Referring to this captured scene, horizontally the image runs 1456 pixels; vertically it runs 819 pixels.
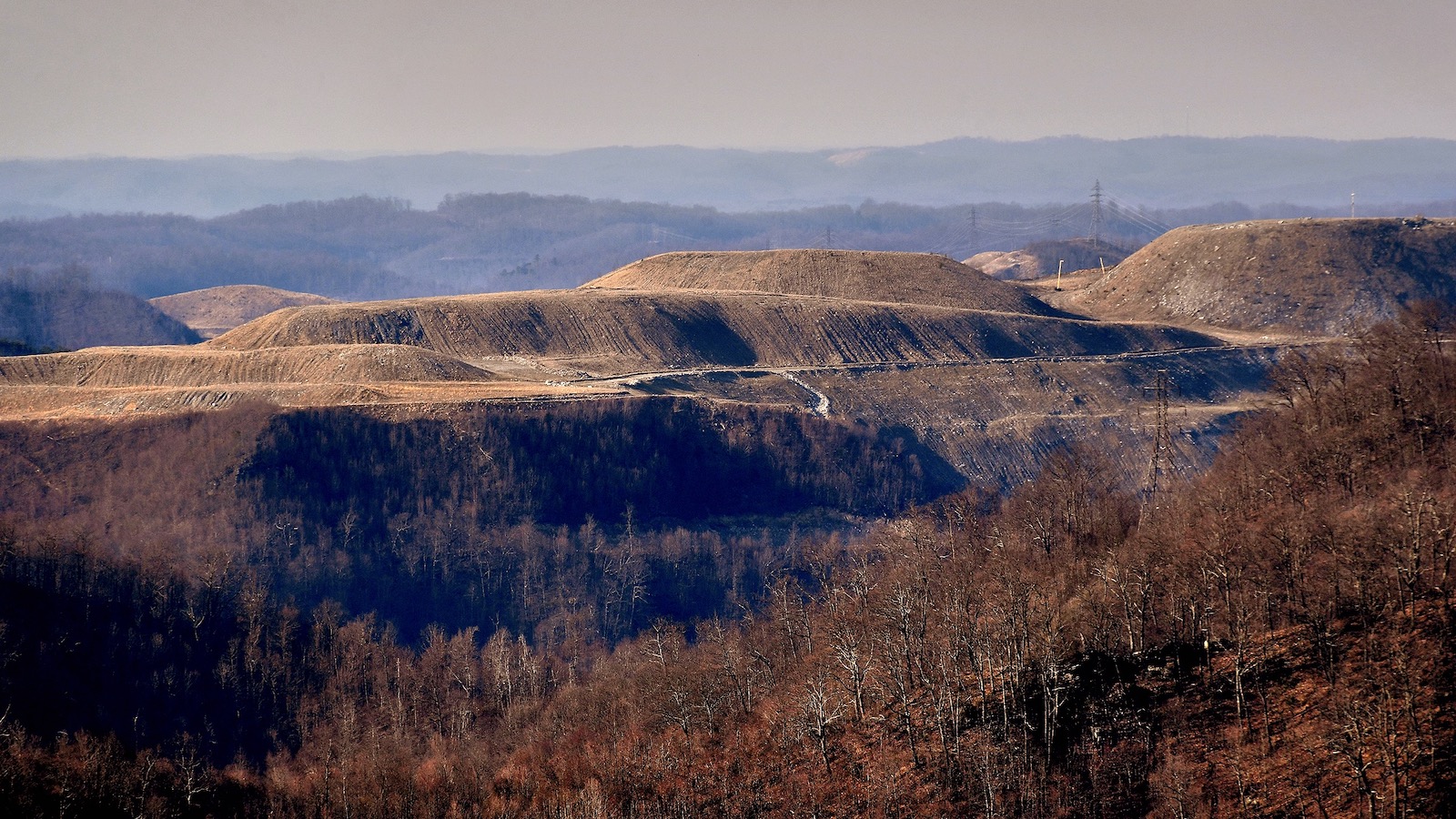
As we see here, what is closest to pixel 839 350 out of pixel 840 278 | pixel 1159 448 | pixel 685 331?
pixel 685 331

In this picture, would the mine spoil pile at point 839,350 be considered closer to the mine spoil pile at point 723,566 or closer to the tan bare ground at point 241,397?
the tan bare ground at point 241,397

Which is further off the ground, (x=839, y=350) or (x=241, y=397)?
(x=241, y=397)

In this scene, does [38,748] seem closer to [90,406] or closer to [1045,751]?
[1045,751]

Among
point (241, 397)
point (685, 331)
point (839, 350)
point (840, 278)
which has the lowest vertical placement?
point (839, 350)

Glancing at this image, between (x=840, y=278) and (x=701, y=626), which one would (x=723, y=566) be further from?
(x=840, y=278)

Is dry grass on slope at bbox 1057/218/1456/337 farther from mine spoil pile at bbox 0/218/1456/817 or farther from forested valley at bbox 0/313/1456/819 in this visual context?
forested valley at bbox 0/313/1456/819

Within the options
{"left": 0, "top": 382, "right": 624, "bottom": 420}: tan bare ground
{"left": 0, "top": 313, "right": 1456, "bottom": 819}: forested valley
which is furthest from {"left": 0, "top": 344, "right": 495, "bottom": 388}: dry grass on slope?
{"left": 0, "top": 313, "right": 1456, "bottom": 819}: forested valley
